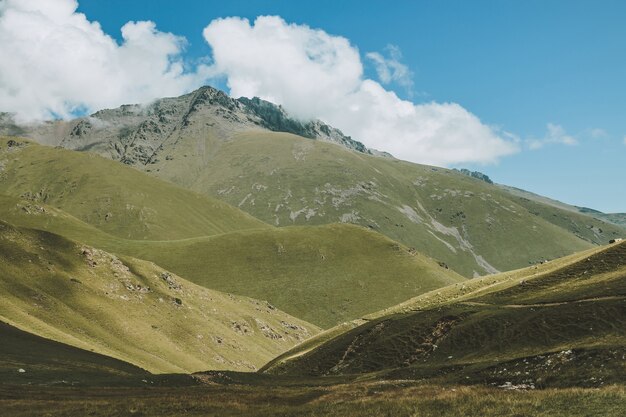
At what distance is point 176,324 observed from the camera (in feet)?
462

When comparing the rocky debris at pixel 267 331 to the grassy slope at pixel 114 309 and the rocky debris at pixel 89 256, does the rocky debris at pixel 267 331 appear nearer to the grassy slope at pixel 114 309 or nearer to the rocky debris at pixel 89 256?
the grassy slope at pixel 114 309

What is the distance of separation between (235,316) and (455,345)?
130 m

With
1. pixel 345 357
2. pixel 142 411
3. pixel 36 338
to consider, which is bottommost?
pixel 345 357

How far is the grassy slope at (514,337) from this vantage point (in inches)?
1454

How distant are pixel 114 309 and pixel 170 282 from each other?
40565 millimetres

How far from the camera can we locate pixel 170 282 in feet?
537

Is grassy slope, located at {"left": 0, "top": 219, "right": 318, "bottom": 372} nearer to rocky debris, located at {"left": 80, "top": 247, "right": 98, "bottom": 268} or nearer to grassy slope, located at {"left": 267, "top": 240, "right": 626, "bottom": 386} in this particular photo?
rocky debris, located at {"left": 80, "top": 247, "right": 98, "bottom": 268}

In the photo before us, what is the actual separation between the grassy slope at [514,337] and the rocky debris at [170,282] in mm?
85159

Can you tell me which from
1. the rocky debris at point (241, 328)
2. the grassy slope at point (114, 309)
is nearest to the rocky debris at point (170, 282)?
the grassy slope at point (114, 309)

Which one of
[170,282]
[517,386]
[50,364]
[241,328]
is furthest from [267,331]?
[517,386]

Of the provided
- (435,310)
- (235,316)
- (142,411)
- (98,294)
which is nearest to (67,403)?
(142,411)

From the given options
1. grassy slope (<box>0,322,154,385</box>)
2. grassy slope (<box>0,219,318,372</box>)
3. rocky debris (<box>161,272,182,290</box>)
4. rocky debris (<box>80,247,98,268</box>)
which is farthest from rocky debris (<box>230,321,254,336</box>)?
grassy slope (<box>0,322,154,385</box>)

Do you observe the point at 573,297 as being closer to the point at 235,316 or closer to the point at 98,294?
the point at 98,294

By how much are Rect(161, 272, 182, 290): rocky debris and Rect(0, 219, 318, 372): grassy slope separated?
2.29 feet
